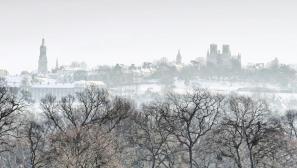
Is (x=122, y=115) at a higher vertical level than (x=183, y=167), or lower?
higher

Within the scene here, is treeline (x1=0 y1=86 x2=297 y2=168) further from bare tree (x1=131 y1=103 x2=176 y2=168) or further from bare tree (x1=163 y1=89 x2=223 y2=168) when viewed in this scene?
bare tree (x1=163 y1=89 x2=223 y2=168)

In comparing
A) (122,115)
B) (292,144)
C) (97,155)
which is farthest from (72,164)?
(292,144)

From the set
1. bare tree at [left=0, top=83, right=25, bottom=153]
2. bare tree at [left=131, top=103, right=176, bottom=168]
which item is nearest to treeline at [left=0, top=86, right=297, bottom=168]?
bare tree at [left=131, top=103, right=176, bottom=168]

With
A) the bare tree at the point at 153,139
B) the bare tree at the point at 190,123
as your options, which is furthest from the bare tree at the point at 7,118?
the bare tree at the point at 190,123

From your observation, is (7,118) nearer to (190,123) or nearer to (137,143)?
(137,143)

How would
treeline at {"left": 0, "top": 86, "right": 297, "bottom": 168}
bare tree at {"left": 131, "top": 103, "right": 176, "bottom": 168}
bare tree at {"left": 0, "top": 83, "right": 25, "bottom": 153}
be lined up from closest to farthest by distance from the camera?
treeline at {"left": 0, "top": 86, "right": 297, "bottom": 168}
bare tree at {"left": 0, "top": 83, "right": 25, "bottom": 153}
bare tree at {"left": 131, "top": 103, "right": 176, "bottom": 168}

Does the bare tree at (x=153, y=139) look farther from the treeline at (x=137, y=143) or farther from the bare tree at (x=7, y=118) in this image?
the bare tree at (x=7, y=118)

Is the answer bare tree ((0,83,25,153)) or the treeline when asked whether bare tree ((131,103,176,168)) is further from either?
bare tree ((0,83,25,153))

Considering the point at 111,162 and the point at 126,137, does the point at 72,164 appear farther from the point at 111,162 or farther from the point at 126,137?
the point at 126,137

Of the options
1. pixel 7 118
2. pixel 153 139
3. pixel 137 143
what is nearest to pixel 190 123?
pixel 153 139

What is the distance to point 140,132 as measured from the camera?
170ft

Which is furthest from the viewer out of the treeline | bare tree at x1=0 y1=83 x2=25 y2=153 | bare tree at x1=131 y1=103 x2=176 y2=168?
bare tree at x1=131 y1=103 x2=176 y2=168

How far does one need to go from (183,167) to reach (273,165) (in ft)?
23.5

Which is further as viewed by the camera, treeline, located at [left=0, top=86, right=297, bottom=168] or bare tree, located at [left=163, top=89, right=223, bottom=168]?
bare tree, located at [left=163, top=89, right=223, bottom=168]
